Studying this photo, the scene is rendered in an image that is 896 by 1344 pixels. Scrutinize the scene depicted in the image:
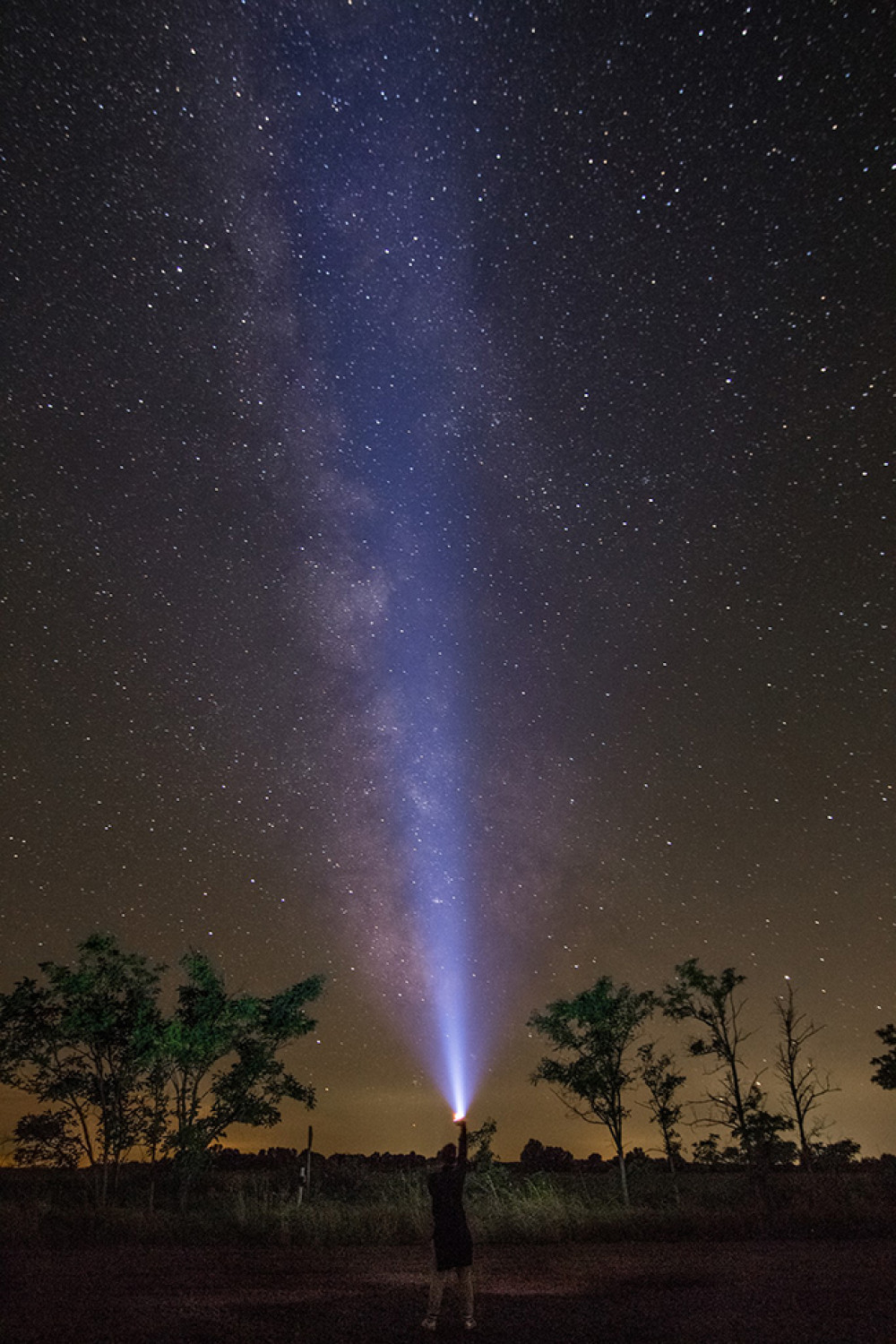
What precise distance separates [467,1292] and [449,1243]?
0.42m

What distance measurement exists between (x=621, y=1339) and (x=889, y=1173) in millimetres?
26515

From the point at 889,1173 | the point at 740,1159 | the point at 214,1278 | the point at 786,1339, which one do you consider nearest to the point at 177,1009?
the point at 214,1278

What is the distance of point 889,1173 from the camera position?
2759cm

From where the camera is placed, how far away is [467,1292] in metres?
7.61

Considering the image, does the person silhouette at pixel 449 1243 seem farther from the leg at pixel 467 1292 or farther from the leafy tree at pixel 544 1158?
the leafy tree at pixel 544 1158

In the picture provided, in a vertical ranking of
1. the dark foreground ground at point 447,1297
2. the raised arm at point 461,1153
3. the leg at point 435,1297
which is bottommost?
the dark foreground ground at point 447,1297

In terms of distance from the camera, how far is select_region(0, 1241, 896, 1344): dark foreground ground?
738 centimetres

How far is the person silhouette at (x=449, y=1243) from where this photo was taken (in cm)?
754

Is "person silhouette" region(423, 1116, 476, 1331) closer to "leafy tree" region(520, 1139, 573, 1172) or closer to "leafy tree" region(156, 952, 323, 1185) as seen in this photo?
"leafy tree" region(156, 952, 323, 1185)

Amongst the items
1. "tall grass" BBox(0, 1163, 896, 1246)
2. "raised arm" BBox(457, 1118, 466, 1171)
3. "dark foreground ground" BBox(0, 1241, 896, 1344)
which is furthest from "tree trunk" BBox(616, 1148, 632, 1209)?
"raised arm" BBox(457, 1118, 466, 1171)

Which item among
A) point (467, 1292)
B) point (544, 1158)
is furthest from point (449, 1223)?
point (544, 1158)

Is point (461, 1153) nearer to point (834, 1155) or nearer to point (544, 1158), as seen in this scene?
point (834, 1155)

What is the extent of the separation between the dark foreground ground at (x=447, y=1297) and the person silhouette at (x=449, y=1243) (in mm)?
266

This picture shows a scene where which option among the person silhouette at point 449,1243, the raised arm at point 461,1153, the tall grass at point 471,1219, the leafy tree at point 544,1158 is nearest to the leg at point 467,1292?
the person silhouette at point 449,1243
